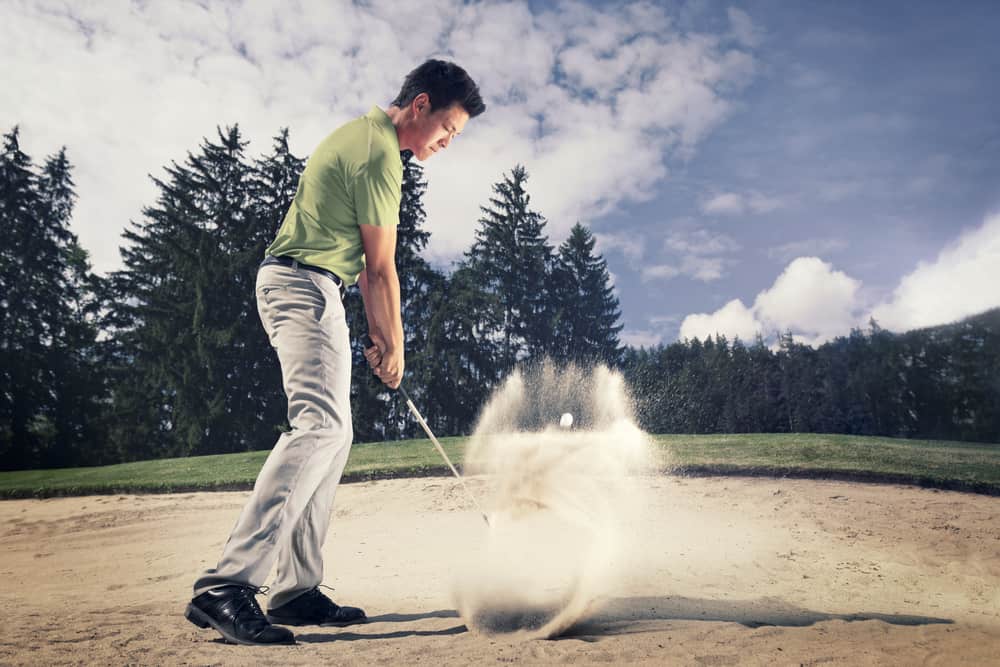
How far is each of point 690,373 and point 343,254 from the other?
53.5m

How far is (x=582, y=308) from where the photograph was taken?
48500 millimetres

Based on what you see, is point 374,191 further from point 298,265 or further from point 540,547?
point 540,547

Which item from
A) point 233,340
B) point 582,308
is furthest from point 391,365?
point 582,308

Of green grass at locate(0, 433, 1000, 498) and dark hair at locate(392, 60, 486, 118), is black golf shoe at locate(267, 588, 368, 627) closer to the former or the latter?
dark hair at locate(392, 60, 486, 118)

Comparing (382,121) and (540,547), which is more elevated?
(382,121)

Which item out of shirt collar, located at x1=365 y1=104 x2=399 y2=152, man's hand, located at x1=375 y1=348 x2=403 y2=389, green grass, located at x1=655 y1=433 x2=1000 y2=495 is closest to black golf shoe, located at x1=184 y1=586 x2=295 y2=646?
man's hand, located at x1=375 y1=348 x2=403 y2=389

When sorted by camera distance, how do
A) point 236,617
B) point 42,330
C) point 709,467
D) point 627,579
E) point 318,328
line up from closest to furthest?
1. point 236,617
2. point 318,328
3. point 627,579
4. point 709,467
5. point 42,330

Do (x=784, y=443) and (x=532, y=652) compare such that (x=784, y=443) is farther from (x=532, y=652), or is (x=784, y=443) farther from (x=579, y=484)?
(x=532, y=652)

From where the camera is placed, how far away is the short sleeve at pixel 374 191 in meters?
2.93

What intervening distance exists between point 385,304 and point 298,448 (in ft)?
2.64

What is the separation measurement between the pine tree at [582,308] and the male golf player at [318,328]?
41767 millimetres

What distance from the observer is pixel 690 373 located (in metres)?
53.6

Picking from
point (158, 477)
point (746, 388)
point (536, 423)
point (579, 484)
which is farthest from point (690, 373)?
point (579, 484)

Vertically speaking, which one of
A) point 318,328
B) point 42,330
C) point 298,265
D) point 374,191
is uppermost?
point 42,330
